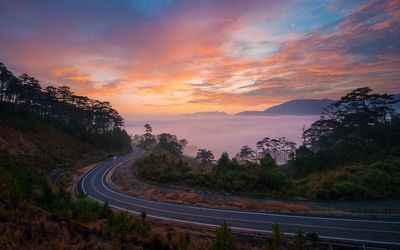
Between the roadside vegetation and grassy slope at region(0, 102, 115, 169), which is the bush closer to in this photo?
the roadside vegetation

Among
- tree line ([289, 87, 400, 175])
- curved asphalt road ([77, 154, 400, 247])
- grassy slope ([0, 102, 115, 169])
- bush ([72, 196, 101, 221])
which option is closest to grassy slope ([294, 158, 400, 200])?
curved asphalt road ([77, 154, 400, 247])

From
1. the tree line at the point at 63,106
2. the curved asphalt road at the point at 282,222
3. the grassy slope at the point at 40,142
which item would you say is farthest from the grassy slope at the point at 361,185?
the tree line at the point at 63,106

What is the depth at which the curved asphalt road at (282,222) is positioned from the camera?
15812mm

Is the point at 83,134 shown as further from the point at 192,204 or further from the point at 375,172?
the point at 375,172

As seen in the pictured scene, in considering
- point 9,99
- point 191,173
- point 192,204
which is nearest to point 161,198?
point 192,204

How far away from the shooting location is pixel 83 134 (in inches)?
2579

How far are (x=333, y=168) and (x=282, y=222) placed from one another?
2458cm

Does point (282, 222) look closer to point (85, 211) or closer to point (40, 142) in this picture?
point (85, 211)

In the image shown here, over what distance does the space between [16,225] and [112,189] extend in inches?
942

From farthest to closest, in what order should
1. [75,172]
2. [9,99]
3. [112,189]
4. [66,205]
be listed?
[9,99], [75,172], [112,189], [66,205]

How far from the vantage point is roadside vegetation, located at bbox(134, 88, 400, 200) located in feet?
85.0

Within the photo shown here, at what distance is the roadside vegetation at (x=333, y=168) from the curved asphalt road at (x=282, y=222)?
21.6 feet

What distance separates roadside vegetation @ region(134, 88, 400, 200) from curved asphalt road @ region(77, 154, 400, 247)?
6579 millimetres

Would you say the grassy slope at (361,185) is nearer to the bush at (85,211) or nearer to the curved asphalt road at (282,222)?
→ the curved asphalt road at (282,222)
